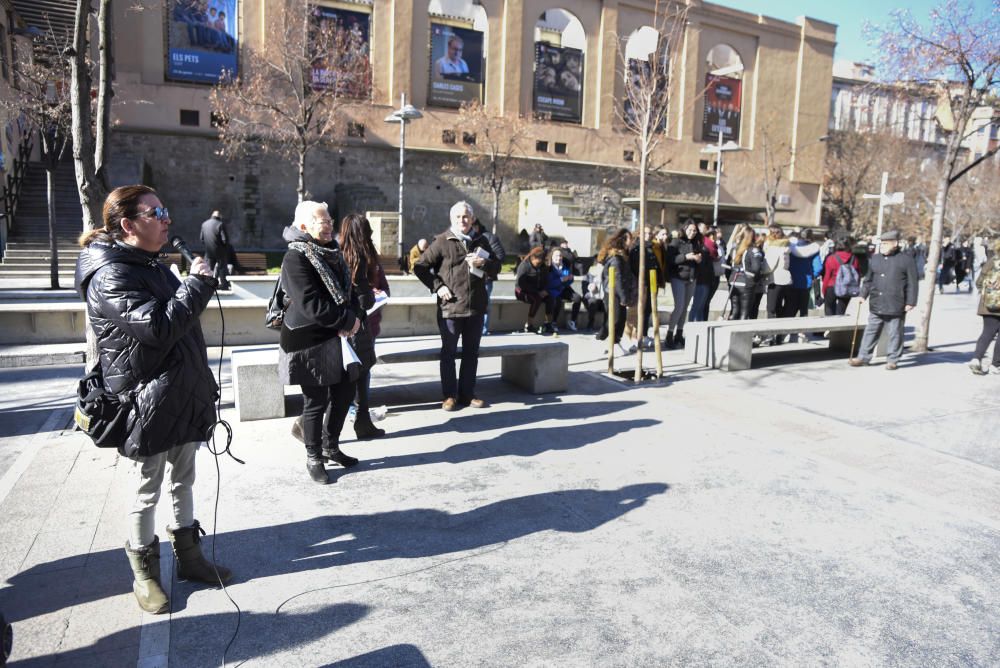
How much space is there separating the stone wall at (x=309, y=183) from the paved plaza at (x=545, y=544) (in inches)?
808

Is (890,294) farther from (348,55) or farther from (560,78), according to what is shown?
(560,78)

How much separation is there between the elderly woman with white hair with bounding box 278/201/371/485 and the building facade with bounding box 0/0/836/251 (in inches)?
778

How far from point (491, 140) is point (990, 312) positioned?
22485 mm

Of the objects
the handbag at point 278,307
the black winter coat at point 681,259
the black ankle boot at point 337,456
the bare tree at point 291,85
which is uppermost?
the bare tree at point 291,85

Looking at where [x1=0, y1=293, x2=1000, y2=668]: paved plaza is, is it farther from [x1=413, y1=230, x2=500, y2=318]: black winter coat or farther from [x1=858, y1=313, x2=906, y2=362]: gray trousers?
[x1=858, y1=313, x2=906, y2=362]: gray trousers

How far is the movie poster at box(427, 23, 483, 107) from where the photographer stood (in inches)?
1153

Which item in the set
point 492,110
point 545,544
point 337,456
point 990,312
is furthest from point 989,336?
point 492,110

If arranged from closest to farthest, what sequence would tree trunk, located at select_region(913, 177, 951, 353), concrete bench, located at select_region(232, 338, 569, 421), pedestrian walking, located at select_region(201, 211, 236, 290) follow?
concrete bench, located at select_region(232, 338, 569, 421), tree trunk, located at select_region(913, 177, 951, 353), pedestrian walking, located at select_region(201, 211, 236, 290)

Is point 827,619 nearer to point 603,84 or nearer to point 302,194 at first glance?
point 302,194

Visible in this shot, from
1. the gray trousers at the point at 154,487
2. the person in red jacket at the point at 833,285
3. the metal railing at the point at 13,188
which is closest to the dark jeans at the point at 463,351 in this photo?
the gray trousers at the point at 154,487

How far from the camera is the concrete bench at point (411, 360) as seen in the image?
6254 mm

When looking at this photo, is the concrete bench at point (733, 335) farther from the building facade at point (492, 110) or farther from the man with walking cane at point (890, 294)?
the building facade at point (492, 110)

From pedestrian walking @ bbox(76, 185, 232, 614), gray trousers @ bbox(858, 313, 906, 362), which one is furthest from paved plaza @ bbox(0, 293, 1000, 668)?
gray trousers @ bbox(858, 313, 906, 362)

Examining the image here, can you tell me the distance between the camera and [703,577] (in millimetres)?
3697
